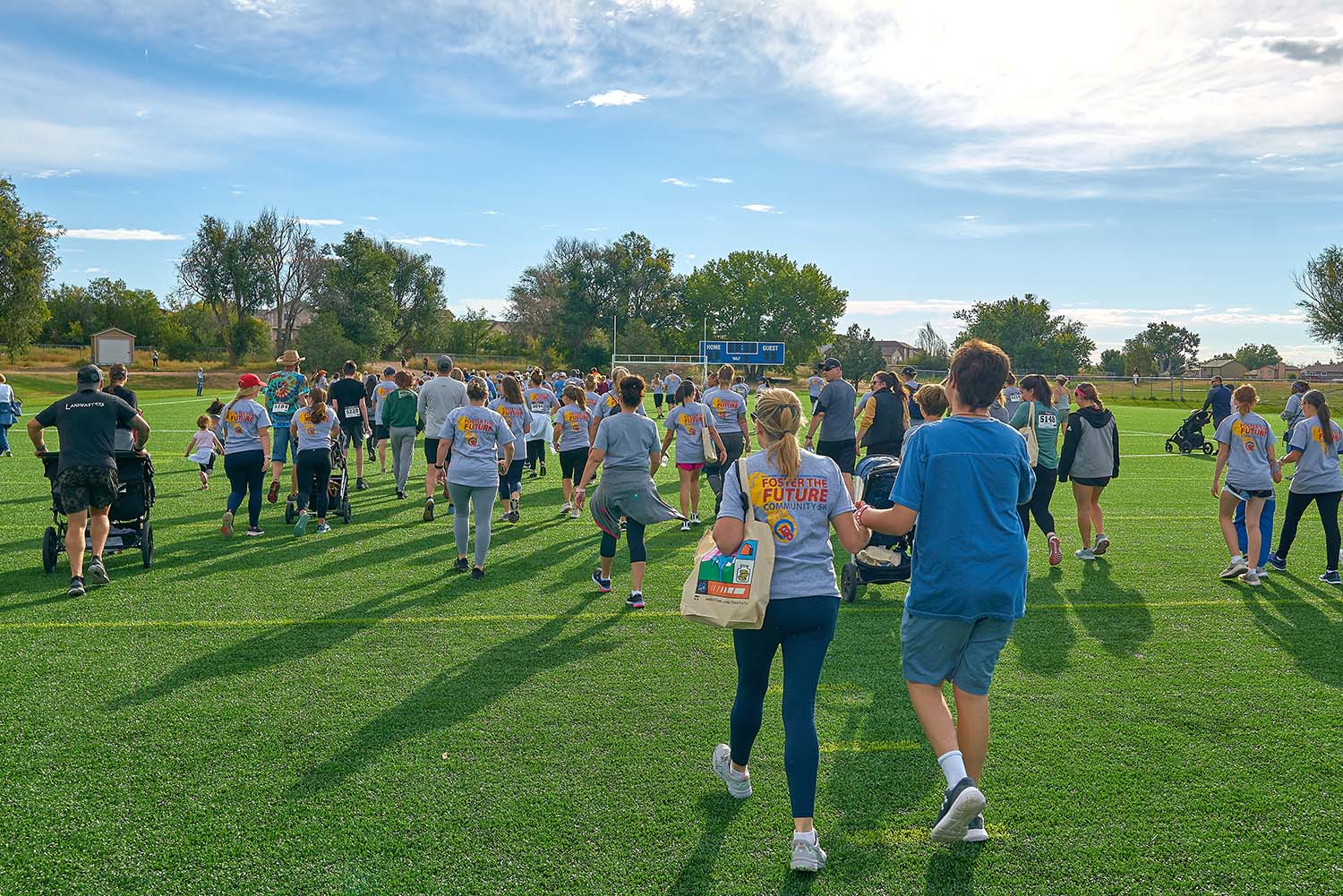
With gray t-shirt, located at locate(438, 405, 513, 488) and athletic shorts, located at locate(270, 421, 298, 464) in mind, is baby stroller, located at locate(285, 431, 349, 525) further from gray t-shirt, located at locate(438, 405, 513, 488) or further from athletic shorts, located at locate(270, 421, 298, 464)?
gray t-shirt, located at locate(438, 405, 513, 488)

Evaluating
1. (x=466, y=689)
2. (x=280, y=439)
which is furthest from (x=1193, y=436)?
(x=466, y=689)

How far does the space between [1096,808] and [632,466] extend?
13.4ft

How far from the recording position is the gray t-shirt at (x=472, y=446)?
7664 mm

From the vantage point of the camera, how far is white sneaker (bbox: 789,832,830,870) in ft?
11.3

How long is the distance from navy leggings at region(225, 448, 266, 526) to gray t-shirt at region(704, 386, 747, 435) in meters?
5.24

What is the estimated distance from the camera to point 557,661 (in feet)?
19.5

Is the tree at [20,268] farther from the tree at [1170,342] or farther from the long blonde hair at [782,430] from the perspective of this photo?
the tree at [1170,342]

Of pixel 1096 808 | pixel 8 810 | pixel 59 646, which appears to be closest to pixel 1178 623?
pixel 1096 808

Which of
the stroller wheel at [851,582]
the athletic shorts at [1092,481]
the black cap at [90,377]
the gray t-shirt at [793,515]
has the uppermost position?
the black cap at [90,377]

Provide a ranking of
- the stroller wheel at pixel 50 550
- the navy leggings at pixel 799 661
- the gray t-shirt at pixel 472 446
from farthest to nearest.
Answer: the stroller wheel at pixel 50 550
the gray t-shirt at pixel 472 446
the navy leggings at pixel 799 661

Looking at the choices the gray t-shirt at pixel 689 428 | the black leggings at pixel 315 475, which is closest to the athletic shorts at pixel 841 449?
the gray t-shirt at pixel 689 428

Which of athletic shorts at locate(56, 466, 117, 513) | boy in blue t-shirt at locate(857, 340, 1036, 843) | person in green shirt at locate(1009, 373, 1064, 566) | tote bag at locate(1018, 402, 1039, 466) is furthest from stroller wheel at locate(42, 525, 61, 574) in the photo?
person in green shirt at locate(1009, 373, 1064, 566)

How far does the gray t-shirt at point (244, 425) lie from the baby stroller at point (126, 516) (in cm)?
107

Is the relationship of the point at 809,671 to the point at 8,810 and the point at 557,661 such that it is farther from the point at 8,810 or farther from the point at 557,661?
the point at 8,810
